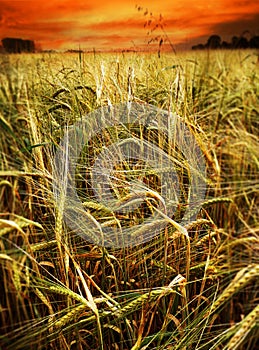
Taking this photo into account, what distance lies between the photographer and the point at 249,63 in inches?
90.4

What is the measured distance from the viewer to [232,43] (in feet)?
6.07

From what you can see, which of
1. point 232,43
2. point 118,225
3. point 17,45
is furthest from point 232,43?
point 118,225

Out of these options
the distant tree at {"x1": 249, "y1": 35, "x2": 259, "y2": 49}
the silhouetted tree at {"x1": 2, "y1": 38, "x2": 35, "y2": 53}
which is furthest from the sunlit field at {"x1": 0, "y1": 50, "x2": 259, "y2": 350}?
the distant tree at {"x1": 249, "y1": 35, "x2": 259, "y2": 49}

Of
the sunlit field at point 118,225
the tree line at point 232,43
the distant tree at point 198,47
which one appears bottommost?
the sunlit field at point 118,225

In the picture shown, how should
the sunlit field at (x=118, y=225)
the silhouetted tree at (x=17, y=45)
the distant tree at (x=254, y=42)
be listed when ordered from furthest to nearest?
the distant tree at (x=254, y=42) → the silhouetted tree at (x=17, y=45) → the sunlit field at (x=118, y=225)

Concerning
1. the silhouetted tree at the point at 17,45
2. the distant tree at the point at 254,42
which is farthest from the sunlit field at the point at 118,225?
the distant tree at the point at 254,42

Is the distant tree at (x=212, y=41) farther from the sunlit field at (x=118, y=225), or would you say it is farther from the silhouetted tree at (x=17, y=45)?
the silhouetted tree at (x=17, y=45)

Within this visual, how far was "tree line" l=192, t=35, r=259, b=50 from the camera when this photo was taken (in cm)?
151

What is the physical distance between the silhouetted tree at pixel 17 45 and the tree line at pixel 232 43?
0.52 metres

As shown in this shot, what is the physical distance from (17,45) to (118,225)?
2.07ft

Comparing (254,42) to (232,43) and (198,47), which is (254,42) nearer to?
(232,43)

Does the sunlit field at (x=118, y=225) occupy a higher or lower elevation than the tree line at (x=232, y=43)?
lower

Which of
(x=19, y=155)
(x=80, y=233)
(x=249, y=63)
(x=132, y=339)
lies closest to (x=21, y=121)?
(x=19, y=155)

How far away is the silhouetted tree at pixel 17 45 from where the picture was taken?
1232mm
